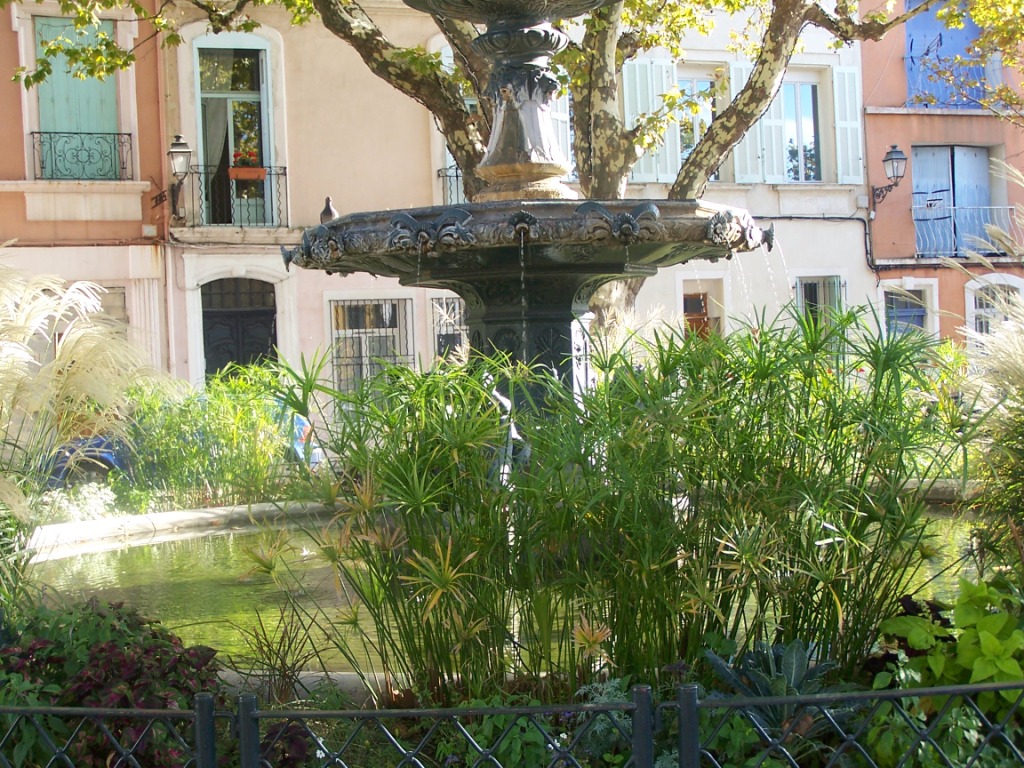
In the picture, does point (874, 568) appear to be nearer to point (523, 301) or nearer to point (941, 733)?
point (941, 733)

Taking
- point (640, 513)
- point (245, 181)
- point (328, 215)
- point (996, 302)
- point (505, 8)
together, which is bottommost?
point (640, 513)

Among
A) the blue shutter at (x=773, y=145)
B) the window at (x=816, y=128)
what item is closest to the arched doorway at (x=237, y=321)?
the blue shutter at (x=773, y=145)

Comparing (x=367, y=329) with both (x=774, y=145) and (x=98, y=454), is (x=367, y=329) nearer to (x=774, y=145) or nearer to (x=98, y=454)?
(x=774, y=145)

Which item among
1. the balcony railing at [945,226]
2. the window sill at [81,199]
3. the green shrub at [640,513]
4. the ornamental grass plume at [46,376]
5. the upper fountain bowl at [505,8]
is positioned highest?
the window sill at [81,199]

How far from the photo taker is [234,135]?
18.2m

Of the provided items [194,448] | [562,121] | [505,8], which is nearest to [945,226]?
[562,121]

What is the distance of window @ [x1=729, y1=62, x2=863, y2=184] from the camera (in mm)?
21062

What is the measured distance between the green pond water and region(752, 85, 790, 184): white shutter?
46.3 ft

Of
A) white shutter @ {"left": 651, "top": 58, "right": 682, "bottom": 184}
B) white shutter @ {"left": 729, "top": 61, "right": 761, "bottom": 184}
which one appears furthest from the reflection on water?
white shutter @ {"left": 729, "top": 61, "right": 761, "bottom": 184}

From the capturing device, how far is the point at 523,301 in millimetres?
5500

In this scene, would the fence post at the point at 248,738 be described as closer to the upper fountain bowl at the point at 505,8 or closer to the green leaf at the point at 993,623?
the green leaf at the point at 993,623

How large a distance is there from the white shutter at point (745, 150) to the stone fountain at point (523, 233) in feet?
50.0

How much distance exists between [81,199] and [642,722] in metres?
16.2

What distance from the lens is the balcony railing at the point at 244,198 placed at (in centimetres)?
1808
